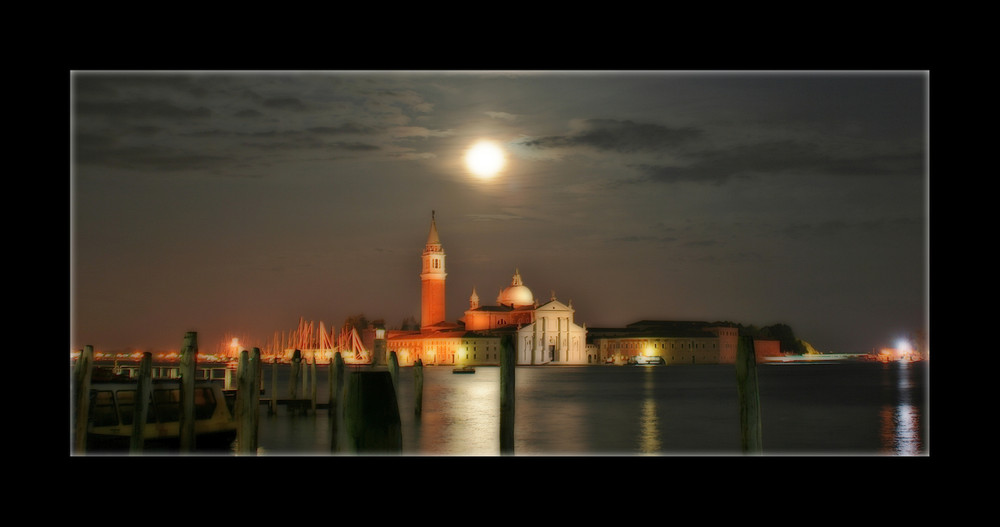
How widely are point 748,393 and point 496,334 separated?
5095 cm

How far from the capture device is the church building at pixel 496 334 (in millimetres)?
56250

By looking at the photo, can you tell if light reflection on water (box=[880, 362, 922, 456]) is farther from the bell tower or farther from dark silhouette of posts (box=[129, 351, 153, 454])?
the bell tower

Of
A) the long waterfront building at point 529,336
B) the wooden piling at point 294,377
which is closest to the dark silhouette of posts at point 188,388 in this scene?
the wooden piling at point 294,377

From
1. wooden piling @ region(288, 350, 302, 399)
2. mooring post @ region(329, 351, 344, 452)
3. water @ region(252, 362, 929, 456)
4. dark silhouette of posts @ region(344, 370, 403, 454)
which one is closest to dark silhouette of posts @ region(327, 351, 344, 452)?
mooring post @ region(329, 351, 344, 452)

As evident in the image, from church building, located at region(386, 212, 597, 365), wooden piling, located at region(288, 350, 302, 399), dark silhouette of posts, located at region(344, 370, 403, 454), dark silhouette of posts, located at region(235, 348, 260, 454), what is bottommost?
church building, located at region(386, 212, 597, 365)

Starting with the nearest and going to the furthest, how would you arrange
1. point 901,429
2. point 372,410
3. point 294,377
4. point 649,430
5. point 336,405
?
point 372,410 < point 336,405 < point 294,377 < point 649,430 < point 901,429

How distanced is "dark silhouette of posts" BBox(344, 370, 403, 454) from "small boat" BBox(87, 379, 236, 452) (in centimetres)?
489

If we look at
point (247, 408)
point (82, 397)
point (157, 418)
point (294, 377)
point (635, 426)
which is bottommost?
point (635, 426)

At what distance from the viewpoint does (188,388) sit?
7504 millimetres

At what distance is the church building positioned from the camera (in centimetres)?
5625

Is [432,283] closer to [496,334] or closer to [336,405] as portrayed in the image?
[496,334]

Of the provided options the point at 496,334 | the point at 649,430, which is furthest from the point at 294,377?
the point at 496,334
